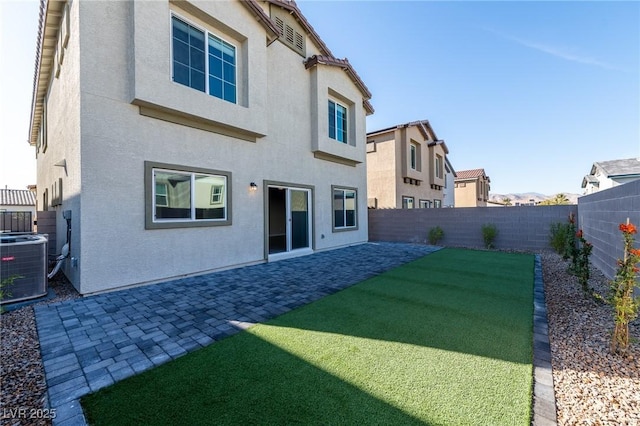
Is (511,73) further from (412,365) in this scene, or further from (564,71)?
(412,365)

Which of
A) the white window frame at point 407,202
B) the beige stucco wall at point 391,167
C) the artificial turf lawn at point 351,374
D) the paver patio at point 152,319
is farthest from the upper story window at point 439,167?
the artificial turf lawn at point 351,374

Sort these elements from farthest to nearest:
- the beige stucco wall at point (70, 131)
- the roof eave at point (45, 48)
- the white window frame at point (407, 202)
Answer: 1. the white window frame at point (407, 202)
2. the roof eave at point (45, 48)
3. the beige stucco wall at point (70, 131)

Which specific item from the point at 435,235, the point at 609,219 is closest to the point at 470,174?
the point at 435,235

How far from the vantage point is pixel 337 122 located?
39.2 ft

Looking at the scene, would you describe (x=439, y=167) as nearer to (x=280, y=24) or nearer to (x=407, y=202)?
(x=407, y=202)

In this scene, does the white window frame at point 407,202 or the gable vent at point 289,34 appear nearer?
the gable vent at point 289,34

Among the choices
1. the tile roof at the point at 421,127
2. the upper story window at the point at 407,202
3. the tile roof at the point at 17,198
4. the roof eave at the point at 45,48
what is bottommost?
the upper story window at the point at 407,202

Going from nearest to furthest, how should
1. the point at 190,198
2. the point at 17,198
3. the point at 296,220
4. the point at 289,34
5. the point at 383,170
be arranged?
the point at 190,198, the point at 289,34, the point at 296,220, the point at 383,170, the point at 17,198

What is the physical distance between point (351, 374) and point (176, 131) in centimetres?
664

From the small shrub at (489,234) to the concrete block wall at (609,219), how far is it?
348 centimetres

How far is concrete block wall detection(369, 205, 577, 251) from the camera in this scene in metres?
11.3

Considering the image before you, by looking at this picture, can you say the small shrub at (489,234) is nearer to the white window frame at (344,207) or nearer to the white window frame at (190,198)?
the white window frame at (344,207)

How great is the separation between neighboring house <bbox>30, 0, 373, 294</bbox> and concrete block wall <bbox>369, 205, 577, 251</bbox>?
5.98 meters

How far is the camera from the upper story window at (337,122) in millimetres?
11664
